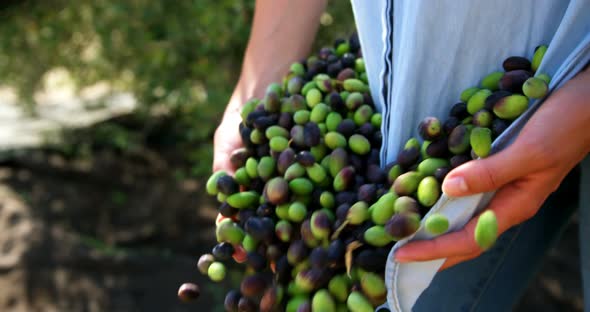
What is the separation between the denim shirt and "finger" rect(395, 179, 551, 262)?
1 centimetres

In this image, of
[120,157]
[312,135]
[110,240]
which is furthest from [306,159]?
[120,157]

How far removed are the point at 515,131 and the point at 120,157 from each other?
2.75m

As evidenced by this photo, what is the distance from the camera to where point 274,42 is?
132 cm

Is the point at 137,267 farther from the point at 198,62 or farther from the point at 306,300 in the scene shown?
the point at 306,300

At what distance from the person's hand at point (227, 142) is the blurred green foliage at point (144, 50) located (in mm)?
1106

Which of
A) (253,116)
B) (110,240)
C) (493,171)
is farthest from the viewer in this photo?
(110,240)

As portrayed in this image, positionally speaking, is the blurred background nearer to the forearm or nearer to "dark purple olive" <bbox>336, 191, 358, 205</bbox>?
the forearm

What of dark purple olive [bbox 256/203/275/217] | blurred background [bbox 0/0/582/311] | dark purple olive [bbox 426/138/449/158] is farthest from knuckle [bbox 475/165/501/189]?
blurred background [bbox 0/0/582/311]

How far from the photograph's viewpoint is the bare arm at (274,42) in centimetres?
130

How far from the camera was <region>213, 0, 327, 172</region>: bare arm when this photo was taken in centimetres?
130

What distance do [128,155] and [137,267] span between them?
0.71 meters

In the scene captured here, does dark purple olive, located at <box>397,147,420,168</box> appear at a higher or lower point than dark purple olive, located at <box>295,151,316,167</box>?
lower

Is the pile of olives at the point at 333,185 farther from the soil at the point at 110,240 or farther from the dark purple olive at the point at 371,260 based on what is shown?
the soil at the point at 110,240

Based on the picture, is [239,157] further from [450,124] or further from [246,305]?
[450,124]
